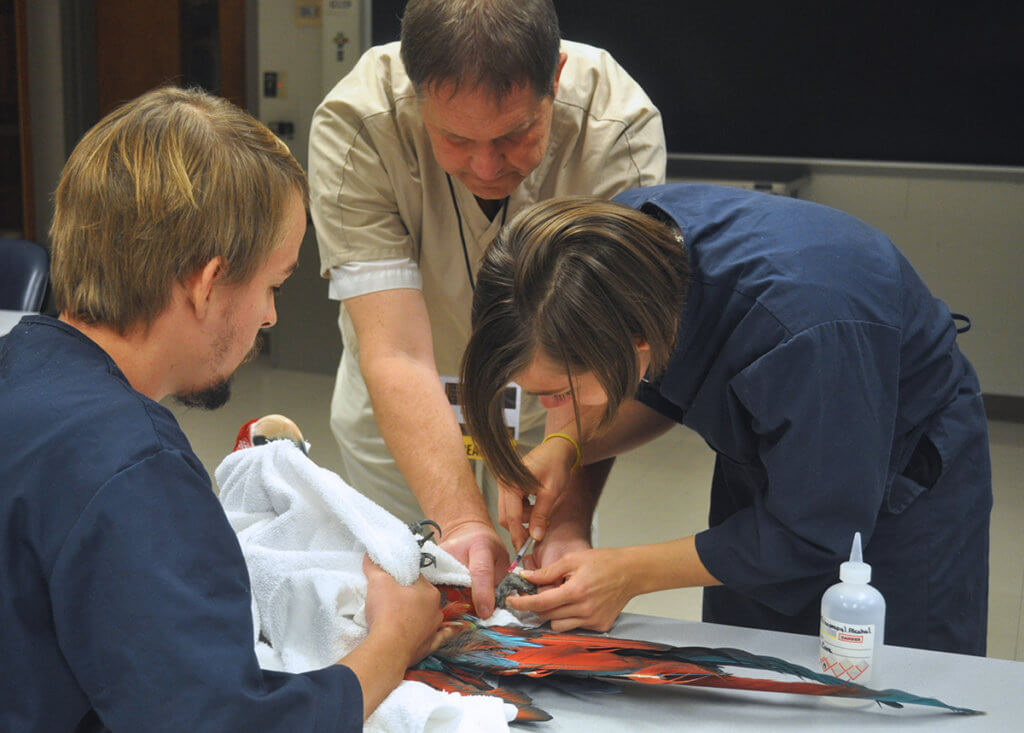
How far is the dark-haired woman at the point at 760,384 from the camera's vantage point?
1.15 m

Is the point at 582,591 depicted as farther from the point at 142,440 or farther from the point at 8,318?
the point at 8,318

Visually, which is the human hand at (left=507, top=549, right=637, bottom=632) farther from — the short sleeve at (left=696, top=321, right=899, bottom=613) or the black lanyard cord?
the black lanyard cord

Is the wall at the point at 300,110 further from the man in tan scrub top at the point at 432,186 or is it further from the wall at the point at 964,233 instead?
the man in tan scrub top at the point at 432,186

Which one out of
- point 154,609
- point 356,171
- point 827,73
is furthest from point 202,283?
point 827,73

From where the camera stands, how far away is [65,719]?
2.68 ft

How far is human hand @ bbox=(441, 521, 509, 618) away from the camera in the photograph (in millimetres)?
1302

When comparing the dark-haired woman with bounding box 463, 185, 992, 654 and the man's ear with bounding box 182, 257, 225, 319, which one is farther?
the dark-haired woman with bounding box 463, 185, 992, 654

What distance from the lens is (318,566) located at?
1160mm

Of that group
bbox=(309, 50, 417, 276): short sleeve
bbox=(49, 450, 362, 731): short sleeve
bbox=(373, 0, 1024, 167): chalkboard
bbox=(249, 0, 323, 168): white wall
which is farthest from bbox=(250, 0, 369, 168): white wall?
bbox=(49, 450, 362, 731): short sleeve

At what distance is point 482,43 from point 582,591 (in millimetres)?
730

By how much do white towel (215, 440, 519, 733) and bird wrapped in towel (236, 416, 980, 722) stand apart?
0.19ft

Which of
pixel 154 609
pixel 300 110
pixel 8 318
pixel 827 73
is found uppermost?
pixel 827 73

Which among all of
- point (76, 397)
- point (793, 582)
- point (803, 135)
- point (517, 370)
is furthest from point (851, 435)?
point (803, 135)

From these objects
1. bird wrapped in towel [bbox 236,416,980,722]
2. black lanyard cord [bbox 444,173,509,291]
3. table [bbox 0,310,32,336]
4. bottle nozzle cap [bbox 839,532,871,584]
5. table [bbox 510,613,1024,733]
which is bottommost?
table [bbox 0,310,32,336]
